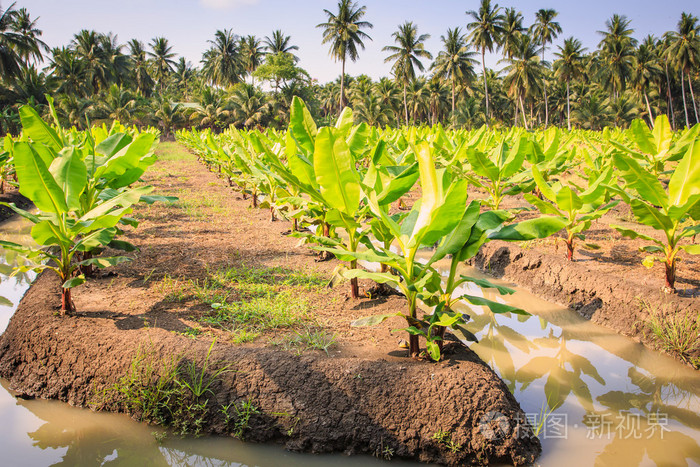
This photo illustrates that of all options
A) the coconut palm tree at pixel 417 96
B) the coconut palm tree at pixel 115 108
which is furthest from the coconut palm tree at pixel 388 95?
the coconut palm tree at pixel 115 108

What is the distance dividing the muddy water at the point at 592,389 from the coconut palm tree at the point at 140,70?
180 ft

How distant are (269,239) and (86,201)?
7.45 feet

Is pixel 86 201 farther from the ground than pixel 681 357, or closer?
farther from the ground

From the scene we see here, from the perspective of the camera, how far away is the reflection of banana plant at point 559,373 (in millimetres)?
2695

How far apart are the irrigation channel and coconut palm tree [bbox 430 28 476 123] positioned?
4058 cm

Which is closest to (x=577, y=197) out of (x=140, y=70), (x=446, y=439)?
(x=446, y=439)

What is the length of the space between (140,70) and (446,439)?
5701 cm

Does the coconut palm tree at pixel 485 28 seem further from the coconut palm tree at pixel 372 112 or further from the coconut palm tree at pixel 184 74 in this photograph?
the coconut palm tree at pixel 184 74

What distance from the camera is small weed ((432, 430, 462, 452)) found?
6.84ft

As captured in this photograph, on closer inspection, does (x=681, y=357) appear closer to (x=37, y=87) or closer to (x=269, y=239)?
(x=269, y=239)

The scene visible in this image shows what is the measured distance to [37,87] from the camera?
106 feet

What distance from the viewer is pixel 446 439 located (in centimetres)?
210

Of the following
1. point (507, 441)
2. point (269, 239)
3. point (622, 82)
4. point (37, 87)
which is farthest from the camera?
point (622, 82)

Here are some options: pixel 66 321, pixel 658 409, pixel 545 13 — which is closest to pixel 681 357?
pixel 658 409
